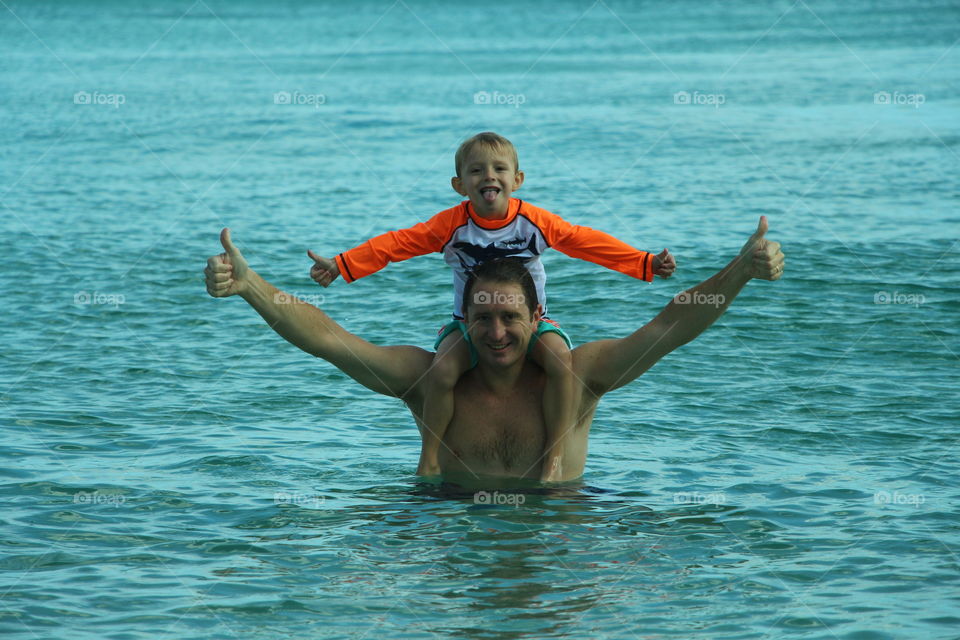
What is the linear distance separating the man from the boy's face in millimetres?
506

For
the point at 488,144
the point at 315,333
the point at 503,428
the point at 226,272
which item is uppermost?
the point at 488,144

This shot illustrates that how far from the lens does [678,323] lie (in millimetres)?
7098

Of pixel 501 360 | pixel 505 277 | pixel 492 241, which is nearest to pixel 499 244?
pixel 492 241

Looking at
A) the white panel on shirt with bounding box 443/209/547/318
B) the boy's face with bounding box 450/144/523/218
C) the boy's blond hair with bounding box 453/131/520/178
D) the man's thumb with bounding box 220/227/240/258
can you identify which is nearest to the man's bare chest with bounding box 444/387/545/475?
the white panel on shirt with bounding box 443/209/547/318

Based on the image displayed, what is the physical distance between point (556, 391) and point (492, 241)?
98cm

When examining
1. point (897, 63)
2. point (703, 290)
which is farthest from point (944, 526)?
point (897, 63)

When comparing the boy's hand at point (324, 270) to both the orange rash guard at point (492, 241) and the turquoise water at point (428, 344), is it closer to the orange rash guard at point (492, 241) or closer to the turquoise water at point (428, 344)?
the orange rash guard at point (492, 241)

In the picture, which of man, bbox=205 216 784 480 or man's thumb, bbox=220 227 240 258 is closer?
man's thumb, bbox=220 227 240 258

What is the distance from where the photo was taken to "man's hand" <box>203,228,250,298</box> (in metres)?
6.34

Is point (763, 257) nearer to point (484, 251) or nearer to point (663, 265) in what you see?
point (663, 265)

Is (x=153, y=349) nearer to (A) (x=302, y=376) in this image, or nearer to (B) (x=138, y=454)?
(A) (x=302, y=376)

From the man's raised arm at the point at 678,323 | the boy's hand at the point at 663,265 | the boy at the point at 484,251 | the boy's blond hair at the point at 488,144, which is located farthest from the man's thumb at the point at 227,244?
the boy's hand at the point at 663,265

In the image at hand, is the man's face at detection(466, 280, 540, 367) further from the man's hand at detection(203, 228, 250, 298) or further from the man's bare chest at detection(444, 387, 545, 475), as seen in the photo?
the man's hand at detection(203, 228, 250, 298)

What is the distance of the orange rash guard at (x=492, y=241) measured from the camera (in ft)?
24.5
